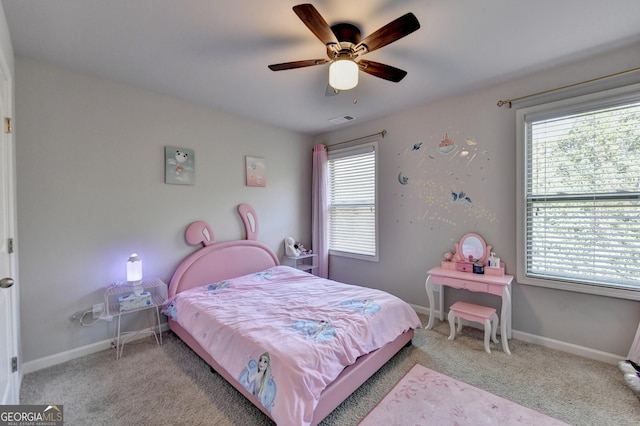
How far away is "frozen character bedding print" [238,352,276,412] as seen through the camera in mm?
1540

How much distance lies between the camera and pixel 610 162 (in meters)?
Answer: 2.23

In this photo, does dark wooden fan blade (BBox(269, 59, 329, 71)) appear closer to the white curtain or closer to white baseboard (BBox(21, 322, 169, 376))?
the white curtain

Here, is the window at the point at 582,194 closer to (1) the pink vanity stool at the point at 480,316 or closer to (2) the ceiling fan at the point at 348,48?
(1) the pink vanity stool at the point at 480,316

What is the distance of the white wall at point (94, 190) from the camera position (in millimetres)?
2227

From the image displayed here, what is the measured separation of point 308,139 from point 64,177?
3.11m

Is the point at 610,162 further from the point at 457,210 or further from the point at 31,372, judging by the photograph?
the point at 31,372

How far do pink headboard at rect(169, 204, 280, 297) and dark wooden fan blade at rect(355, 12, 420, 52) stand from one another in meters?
2.53

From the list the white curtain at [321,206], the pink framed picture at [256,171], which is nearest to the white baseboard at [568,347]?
the white curtain at [321,206]

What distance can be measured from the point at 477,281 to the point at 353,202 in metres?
1.98

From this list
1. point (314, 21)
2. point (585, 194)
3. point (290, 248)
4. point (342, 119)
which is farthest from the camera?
point (290, 248)

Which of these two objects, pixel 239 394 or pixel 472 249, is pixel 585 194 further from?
pixel 239 394

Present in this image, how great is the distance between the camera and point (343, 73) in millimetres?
1865

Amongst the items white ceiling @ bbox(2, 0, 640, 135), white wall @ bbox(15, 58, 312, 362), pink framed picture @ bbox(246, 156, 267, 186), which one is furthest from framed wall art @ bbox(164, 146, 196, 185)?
pink framed picture @ bbox(246, 156, 267, 186)

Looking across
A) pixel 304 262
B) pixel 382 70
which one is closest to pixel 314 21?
pixel 382 70
